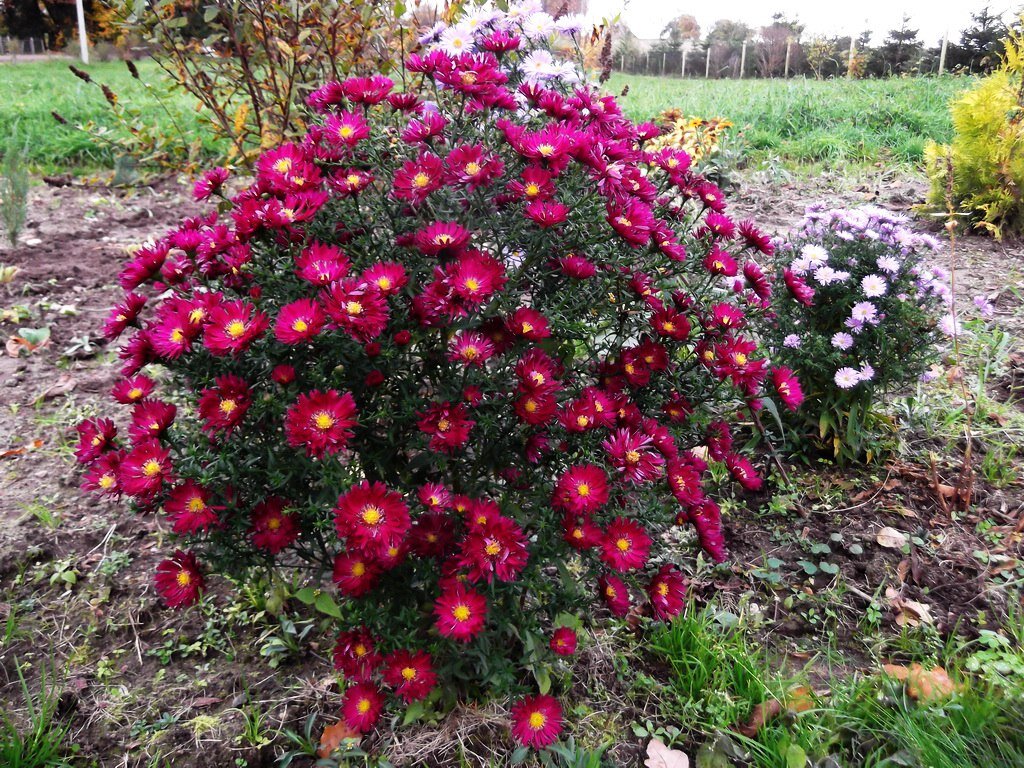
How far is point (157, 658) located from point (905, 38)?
1743cm

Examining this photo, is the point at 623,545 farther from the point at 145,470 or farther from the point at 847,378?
the point at 847,378

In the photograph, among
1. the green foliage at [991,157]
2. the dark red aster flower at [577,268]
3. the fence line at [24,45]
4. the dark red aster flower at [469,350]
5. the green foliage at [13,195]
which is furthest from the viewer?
the fence line at [24,45]

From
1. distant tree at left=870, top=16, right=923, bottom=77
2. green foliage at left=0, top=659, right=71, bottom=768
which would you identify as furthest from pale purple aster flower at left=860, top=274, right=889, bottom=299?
distant tree at left=870, top=16, right=923, bottom=77

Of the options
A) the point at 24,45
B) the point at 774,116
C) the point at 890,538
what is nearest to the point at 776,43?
the point at 774,116

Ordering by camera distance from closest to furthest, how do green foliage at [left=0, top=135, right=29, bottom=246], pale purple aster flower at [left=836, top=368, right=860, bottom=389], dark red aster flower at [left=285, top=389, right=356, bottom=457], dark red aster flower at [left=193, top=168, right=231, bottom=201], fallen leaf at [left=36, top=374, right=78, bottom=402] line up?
dark red aster flower at [left=285, top=389, right=356, bottom=457] → dark red aster flower at [left=193, top=168, right=231, bottom=201] → pale purple aster flower at [left=836, top=368, right=860, bottom=389] → fallen leaf at [left=36, top=374, right=78, bottom=402] → green foliage at [left=0, top=135, right=29, bottom=246]

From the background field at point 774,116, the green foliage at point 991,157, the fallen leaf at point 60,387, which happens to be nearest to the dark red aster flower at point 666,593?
the fallen leaf at point 60,387

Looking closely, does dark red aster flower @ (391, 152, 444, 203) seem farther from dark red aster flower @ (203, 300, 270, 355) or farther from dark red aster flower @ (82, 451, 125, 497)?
dark red aster flower @ (82, 451, 125, 497)

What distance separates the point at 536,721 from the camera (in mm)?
1414

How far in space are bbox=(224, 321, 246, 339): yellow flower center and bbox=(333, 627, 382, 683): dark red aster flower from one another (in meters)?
0.64

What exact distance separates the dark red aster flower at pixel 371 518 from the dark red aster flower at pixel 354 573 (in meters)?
0.12

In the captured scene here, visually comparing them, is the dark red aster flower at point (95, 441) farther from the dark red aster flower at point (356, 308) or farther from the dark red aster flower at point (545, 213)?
the dark red aster flower at point (545, 213)

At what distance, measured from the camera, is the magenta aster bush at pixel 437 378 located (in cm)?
125

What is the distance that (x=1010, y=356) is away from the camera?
A: 3.16 metres

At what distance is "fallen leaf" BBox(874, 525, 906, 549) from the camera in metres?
2.20
